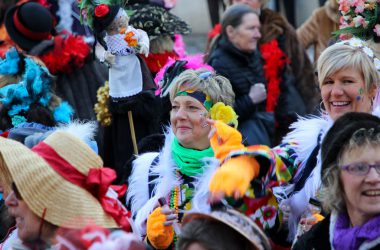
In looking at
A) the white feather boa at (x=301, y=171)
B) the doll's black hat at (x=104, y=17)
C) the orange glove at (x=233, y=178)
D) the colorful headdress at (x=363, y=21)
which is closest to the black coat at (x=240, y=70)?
the doll's black hat at (x=104, y=17)

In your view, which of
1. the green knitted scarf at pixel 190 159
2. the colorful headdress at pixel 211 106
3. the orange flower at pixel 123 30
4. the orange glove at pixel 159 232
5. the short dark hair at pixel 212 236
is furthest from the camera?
the orange flower at pixel 123 30

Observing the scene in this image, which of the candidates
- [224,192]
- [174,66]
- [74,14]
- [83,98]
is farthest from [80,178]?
[74,14]

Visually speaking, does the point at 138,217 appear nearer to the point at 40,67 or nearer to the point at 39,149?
the point at 39,149

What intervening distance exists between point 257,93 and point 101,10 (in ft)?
6.22

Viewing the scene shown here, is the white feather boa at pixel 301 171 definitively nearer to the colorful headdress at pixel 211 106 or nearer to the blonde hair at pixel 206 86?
the colorful headdress at pixel 211 106

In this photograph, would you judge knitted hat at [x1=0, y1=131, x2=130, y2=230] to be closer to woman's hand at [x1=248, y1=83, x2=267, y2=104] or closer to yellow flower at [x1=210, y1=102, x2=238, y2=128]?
yellow flower at [x1=210, y1=102, x2=238, y2=128]

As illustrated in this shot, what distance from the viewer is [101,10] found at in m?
6.43

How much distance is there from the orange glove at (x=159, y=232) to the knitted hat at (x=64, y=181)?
919mm

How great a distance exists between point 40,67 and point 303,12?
8804mm

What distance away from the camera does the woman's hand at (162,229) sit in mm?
4988

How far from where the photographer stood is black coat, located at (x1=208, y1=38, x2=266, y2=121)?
778 centimetres

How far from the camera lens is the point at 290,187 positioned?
4.78m

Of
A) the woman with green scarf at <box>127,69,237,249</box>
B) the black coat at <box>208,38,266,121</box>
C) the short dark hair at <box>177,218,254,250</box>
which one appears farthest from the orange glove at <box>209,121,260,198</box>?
the black coat at <box>208,38,266,121</box>

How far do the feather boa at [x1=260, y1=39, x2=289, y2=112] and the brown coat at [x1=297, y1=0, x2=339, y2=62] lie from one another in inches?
30.5
